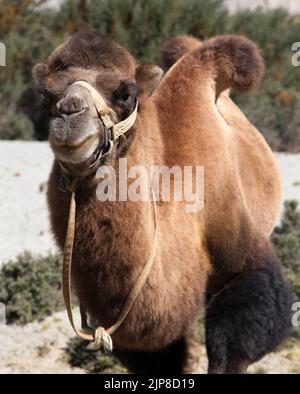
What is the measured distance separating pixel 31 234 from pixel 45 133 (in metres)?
5.57

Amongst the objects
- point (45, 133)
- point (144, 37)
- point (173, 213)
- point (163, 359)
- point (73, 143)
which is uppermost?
point (144, 37)

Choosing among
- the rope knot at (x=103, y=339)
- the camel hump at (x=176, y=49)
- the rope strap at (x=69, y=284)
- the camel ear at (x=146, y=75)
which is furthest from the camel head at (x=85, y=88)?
the camel hump at (x=176, y=49)

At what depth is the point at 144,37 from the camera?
14.7 metres

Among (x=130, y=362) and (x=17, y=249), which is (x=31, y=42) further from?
(x=130, y=362)

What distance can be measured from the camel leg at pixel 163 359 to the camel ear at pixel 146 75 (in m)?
1.32

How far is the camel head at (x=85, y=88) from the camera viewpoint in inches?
122

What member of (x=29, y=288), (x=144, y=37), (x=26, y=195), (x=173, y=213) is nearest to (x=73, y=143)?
(x=173, y=213)

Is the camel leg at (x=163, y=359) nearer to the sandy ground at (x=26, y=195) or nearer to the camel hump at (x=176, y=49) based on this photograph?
the camel hump at (x=176, y=49)

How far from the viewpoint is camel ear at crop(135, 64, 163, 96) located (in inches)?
141

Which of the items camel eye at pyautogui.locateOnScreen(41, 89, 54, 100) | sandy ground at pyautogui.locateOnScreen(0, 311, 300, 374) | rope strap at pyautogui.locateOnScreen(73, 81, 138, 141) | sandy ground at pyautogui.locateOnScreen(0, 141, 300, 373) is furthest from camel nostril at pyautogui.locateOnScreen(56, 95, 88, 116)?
sandy ground at pyautogui.locateOnScreen(0, 141, 300, 373)

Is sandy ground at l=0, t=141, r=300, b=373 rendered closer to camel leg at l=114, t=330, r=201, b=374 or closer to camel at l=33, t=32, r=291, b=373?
camel leg at l=114, t=330, r=201, b=374

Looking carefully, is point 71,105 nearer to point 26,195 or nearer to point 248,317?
point 248,317

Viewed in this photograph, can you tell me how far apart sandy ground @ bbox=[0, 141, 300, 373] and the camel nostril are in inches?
145
